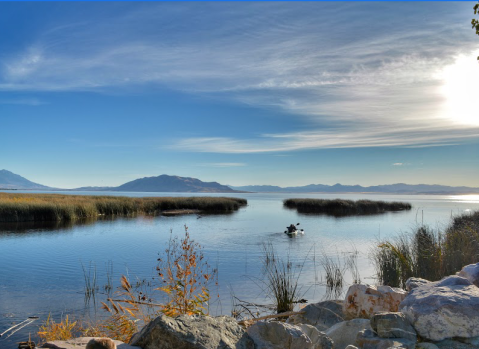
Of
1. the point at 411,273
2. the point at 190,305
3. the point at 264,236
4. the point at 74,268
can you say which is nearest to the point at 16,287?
the point at 74,268

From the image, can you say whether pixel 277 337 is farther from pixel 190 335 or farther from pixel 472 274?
pixel 472 274

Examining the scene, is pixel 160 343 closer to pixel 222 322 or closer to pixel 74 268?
pixel 222 322

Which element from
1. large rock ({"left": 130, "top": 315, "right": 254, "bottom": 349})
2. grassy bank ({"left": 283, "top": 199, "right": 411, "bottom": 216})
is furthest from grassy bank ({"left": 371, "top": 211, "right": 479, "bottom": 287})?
grassy bank ({"left": 283, "top": 199, "right": 411, "bottom": 216})

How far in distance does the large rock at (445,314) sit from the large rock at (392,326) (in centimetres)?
18

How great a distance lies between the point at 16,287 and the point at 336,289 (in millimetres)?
9188

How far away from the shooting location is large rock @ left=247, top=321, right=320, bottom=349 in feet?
15.2

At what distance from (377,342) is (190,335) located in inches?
89.1

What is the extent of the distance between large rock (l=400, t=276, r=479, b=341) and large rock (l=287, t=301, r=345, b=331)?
179 cm

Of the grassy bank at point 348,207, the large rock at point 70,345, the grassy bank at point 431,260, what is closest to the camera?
the large rock at point 70,345

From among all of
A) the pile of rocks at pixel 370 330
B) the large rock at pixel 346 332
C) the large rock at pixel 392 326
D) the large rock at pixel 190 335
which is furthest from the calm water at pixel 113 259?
the large rock at pixel 392 326

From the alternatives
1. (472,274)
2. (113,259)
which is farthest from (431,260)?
(113,259)

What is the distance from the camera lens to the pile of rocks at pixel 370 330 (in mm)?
4285

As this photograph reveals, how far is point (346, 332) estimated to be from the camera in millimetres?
5598

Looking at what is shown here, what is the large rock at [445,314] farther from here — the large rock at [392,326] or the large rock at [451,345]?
the large rock at [392,326]
